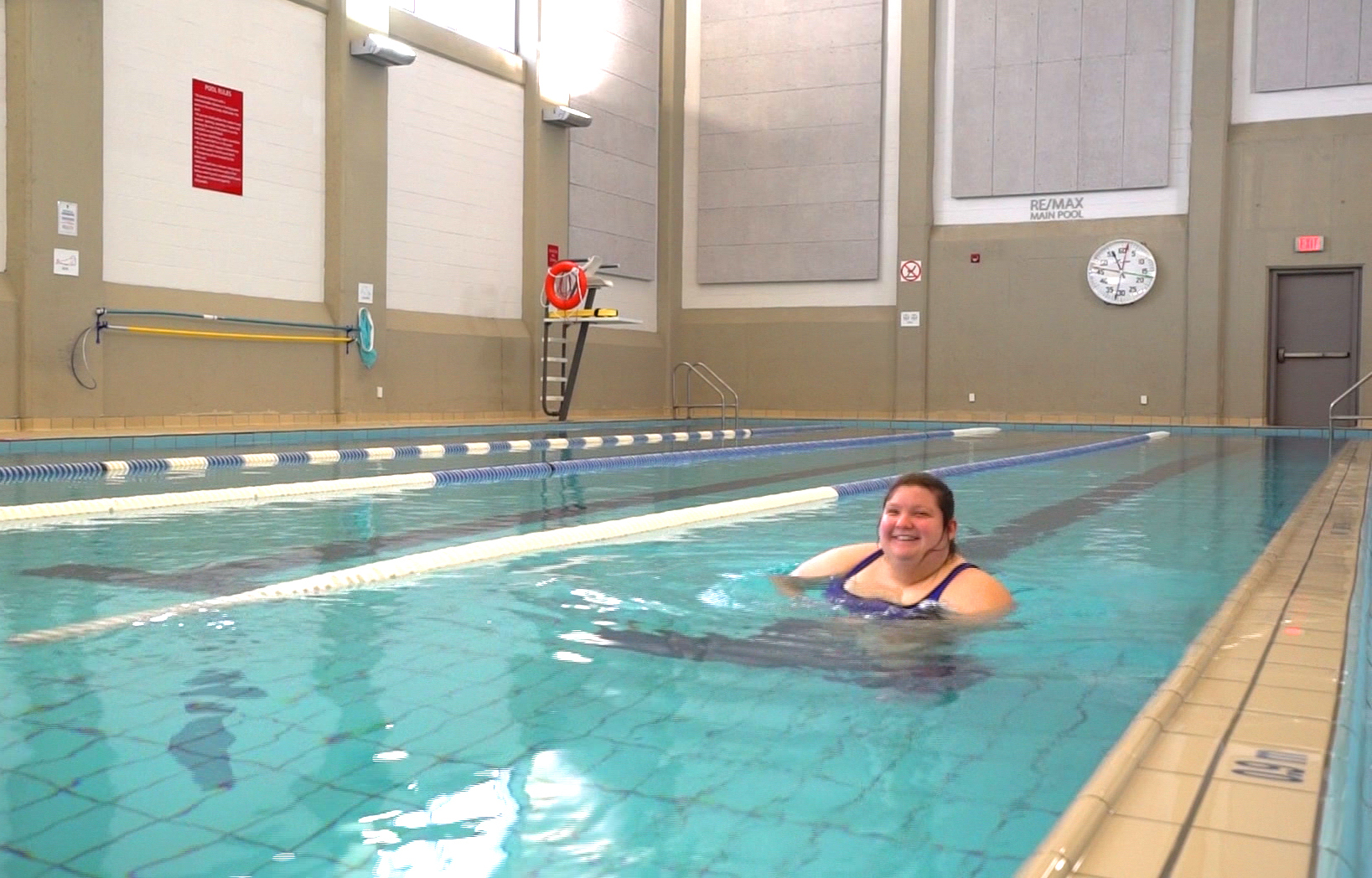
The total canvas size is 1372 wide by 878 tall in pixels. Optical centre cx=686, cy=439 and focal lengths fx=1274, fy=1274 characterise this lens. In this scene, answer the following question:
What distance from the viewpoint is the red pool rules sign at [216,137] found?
11.0m

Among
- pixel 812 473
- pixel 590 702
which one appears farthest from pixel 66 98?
pixel 590 702

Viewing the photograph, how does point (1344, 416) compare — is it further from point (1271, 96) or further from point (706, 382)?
point (706, 382)

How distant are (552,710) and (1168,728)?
1147 millimetres

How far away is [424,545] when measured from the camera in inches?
189

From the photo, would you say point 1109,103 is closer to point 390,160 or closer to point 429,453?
point 390,160

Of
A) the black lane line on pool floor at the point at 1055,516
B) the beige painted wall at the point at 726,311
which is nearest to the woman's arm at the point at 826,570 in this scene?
the black lane line on pool floor at the point at 1055,516

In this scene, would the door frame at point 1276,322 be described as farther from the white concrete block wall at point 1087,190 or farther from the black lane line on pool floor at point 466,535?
the black lane line on pool floor at point 466,535

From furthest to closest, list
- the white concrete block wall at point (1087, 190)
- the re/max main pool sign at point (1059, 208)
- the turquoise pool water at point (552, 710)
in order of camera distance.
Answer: the re/max main pool sign at point (1059, 208)
the white concrete block wall at point (1087, 190)
the turquoise pool water at point (552, 710)

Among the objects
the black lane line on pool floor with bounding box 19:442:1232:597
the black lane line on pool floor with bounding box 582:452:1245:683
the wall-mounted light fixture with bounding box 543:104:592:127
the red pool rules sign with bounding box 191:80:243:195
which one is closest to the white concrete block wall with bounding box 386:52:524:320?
the wall-mounted light fixture with bounding box 543:104:592:127

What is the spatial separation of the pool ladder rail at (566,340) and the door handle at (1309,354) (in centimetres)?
763

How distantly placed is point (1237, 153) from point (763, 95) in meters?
6.11

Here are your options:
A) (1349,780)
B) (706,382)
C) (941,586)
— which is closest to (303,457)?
(941,586)

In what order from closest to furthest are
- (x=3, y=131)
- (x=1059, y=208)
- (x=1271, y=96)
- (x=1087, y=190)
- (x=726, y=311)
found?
(x=3, y=131) → (x=1271, y=96) → (x=1087, y=190) → (x=1059, y=208) → (x=726, y=311)

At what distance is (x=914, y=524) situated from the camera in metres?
3.45
